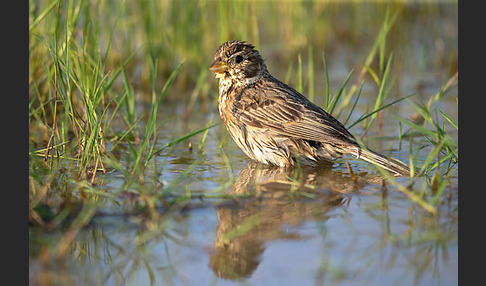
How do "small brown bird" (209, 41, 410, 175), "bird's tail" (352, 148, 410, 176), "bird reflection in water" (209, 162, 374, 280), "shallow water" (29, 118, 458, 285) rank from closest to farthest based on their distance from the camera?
"shallow water" (29, 118, 458, 285), "bird reflection in water" (209, 162, 374, 280), "bird's tail" (352, 148, 410, 176), "small brown bird" (209, 41, 410, 175)

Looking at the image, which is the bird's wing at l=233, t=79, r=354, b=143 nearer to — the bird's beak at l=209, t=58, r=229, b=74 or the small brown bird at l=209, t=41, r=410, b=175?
the small brown bird at l=209, t=41, r=410, b=175

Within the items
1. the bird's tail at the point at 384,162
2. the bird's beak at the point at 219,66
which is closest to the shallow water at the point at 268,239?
the bird's tail at the point at 384,162

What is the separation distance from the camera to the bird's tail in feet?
17.5

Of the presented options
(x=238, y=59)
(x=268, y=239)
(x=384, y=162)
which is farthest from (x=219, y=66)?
(x=268, y=239)

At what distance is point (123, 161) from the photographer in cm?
586

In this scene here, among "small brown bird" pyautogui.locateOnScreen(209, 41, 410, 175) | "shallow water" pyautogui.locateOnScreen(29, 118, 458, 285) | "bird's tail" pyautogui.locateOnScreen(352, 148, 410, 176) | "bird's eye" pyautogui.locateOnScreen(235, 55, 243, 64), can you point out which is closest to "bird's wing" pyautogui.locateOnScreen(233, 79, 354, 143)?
"small brown bird" pyautogui.locateOnScreen(209, 41, 410, 175)

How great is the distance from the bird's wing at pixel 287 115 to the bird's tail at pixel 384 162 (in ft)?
0.53

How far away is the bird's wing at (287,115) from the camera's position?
18.9 feet

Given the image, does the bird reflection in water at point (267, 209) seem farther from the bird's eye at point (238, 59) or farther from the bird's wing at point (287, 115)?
the bird's eye at point (238, 59)

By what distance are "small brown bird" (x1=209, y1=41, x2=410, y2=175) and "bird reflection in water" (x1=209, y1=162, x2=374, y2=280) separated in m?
0.19

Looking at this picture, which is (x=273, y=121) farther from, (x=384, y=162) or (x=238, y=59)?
(x=384, y=162)

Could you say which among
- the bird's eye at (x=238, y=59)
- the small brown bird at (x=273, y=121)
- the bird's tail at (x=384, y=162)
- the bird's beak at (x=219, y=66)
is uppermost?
the bird's eye at (x=238, y=59)

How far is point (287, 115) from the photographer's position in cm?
598

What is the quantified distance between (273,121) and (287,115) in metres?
0.14
